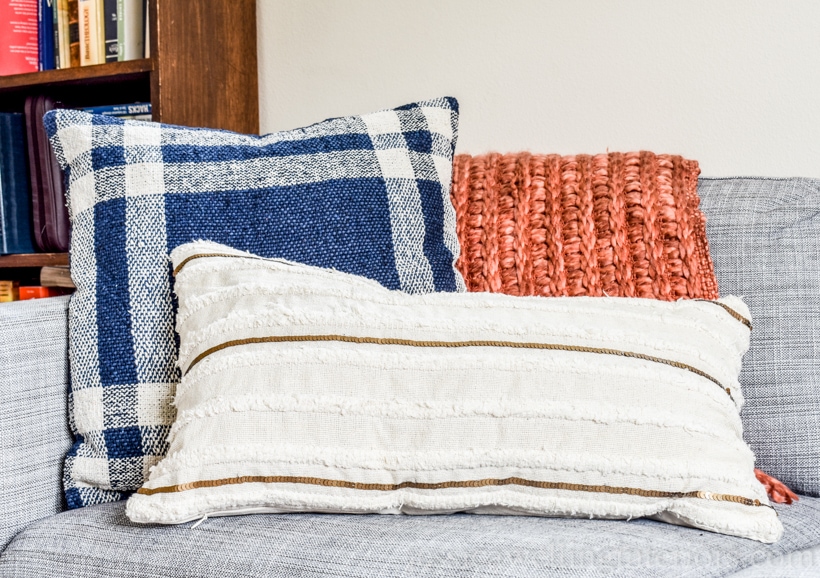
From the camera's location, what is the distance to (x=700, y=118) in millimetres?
1325

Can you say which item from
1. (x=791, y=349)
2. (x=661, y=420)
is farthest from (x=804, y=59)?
(x=661, y=420)

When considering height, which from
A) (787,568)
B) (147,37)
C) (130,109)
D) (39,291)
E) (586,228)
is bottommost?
(787,568)

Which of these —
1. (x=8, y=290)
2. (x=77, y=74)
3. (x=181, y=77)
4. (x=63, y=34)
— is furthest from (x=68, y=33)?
(x=8, y=290)

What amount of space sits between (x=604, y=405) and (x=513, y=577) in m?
0.19

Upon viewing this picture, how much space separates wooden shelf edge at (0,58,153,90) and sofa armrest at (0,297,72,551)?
0.59 metres

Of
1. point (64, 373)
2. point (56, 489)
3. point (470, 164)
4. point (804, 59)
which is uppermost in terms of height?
point (804, 59)

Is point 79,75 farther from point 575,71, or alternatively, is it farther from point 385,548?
point 385,548

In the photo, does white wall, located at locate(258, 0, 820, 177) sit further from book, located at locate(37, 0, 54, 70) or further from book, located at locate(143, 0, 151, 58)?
book, located at locate(37, 0, 54, 70)

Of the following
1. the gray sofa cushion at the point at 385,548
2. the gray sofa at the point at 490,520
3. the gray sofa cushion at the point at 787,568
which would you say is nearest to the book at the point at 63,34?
the gray sofa at the point at 490,520

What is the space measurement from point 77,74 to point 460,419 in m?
1.12

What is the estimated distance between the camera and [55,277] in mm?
1500

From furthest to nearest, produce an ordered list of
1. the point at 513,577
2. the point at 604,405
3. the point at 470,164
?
the point at 470,164, the point at 604,405, the point at 513,577

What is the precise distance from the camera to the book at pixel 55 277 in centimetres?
148

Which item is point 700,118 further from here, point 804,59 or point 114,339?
point 114,339
